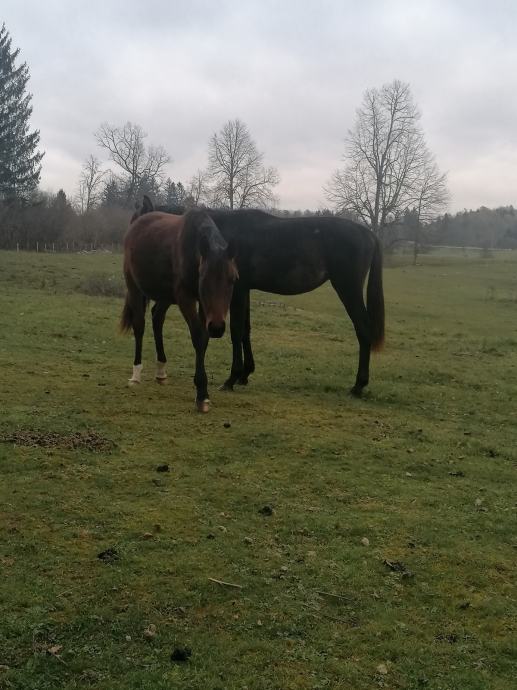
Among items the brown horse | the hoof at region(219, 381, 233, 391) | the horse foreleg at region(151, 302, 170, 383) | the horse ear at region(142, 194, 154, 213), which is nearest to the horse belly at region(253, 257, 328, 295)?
the brown horse

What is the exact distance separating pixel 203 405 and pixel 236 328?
4.95 ft

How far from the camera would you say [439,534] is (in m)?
3.87

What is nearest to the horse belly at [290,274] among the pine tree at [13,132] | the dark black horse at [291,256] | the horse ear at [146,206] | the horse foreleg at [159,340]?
the dark black horse at [291,256]

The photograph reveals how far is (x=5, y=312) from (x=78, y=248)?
135 ft

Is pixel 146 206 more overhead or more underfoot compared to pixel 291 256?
more overhead

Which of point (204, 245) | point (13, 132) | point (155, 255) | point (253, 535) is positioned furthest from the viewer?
point (13, 132)

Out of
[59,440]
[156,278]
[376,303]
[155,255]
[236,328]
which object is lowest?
[59,440]

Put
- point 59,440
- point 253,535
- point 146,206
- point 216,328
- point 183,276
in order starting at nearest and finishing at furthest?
1. point 253,535
2. point 59,440
3. point 216,328
4. point 183,276
5. point 146,206

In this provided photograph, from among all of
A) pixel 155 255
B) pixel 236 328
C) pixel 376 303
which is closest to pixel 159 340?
pixel 236 328

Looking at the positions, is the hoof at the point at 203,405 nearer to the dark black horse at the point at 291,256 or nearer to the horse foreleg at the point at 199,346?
the horse foreleg at the point at 199,346

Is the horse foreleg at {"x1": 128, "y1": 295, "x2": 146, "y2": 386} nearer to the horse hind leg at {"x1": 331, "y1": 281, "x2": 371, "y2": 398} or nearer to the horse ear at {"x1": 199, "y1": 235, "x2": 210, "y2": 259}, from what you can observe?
the horse ear at {"x1": 199, "y1": 235, "x2": 210, "y2": 259}

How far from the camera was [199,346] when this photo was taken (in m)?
6.70

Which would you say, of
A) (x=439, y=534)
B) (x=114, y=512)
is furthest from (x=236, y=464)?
(x=439, y=534)

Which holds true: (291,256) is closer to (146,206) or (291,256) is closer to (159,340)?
(159,340)
